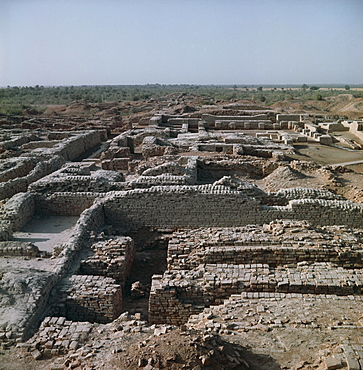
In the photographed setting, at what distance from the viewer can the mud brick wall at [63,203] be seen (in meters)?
10.0

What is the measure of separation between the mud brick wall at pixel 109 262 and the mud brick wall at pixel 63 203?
247 cm

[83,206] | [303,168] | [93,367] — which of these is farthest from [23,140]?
[93,367]

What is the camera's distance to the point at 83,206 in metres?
10.0

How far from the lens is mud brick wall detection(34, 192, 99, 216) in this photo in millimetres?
10000

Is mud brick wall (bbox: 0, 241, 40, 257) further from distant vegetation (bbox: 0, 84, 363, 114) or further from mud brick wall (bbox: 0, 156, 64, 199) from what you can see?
distant vegetation (bbox: 0, 84, 363, 114)

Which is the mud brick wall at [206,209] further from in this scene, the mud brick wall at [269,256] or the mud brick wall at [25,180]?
the mud brick wall at [25,180]

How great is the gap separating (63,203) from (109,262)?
345cm

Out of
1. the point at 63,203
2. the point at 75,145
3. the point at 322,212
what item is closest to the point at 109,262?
the point at 63,203

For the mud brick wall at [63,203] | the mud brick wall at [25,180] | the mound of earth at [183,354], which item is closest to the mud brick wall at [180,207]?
the mud brick wall at [63,203]

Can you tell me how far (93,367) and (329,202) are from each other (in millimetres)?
6973

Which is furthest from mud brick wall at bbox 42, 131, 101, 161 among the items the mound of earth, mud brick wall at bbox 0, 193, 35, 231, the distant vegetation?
the distant vegetation

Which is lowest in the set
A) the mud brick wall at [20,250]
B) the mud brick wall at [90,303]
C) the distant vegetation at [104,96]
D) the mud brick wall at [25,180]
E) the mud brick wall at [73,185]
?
the mud brick wall at [90,303]

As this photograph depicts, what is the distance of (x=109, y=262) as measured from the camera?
24.4 feet

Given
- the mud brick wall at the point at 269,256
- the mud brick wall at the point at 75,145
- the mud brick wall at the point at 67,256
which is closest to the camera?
the mud brick wall at the point at 67,256
